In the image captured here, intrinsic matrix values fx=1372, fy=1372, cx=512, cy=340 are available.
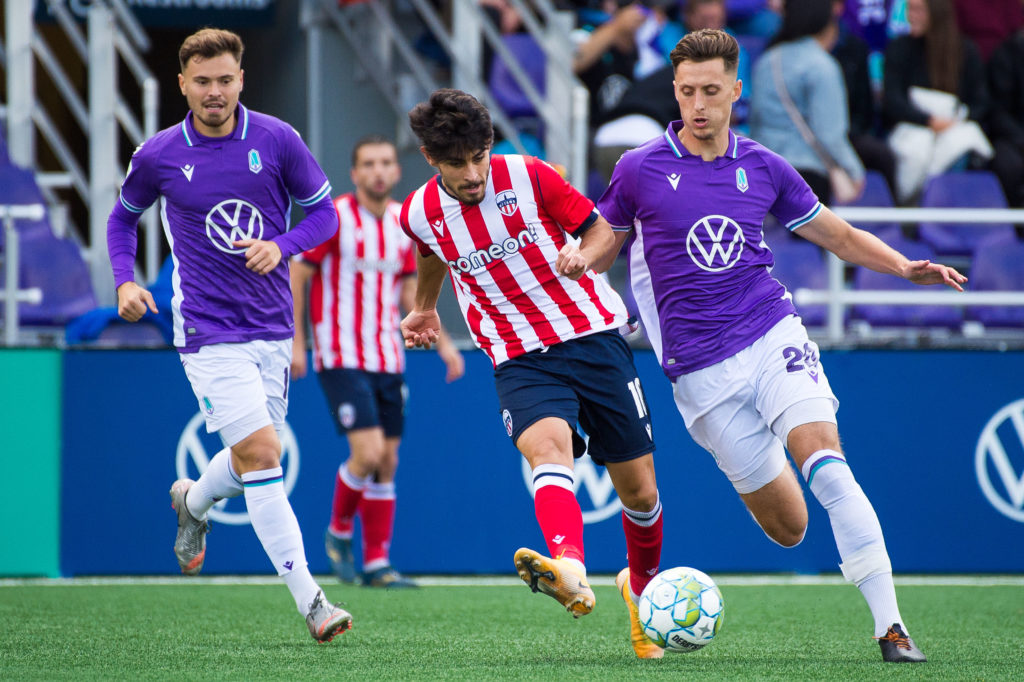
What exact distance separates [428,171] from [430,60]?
3.31 ft

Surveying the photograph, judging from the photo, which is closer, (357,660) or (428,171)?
(357,660)

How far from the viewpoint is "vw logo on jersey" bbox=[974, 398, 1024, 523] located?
8633mm

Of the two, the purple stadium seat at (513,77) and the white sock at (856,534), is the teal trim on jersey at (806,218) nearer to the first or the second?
the white sock at (856,534)

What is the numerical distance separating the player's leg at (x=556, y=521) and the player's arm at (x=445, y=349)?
10.6 feet

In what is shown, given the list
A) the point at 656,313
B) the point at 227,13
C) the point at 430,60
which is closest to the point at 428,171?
the point at 430,60

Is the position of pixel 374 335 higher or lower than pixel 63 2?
lower

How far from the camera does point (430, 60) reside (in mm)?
11578

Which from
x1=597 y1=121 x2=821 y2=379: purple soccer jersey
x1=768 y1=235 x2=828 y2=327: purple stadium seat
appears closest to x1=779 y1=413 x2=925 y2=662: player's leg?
x1=597 y1=121 x2=821 y2=379: purple soccer jersey

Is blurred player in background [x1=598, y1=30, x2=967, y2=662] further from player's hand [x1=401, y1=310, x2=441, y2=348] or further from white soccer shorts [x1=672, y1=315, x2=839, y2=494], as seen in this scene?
player's hand [x1=401, y1=310, x2=441, y2=348]

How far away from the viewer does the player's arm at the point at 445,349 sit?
27.3 ft

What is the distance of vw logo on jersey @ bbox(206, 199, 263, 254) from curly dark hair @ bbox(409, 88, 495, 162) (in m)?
1.14

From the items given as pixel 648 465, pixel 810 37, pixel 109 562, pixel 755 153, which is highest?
pixel 810 37

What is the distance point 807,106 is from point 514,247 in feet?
17.9

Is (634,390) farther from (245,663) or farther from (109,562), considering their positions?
(109,562)
